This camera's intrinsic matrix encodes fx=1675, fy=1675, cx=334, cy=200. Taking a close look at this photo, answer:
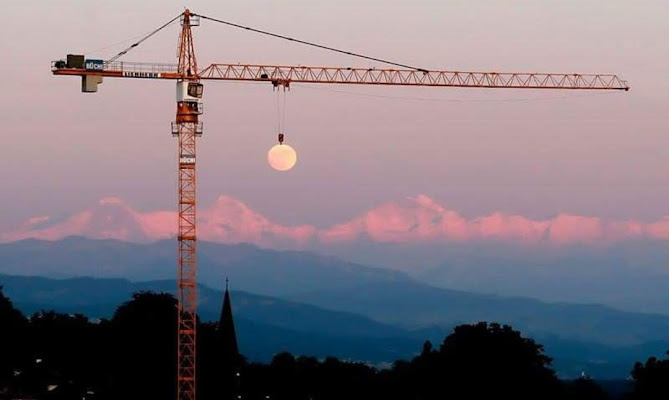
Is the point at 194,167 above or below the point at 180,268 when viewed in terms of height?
above

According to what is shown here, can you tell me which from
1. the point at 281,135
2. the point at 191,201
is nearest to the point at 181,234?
the point at 191,201

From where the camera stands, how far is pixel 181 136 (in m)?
198

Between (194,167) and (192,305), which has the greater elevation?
(194,167)

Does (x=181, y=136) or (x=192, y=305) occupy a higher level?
(x=181, y=136)

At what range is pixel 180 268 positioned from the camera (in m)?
190

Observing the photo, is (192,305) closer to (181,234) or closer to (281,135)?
(181,234)

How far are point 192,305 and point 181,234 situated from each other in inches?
334

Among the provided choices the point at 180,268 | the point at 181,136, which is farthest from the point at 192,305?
the point at 181,136

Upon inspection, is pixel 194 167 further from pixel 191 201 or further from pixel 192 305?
pixel 192 305

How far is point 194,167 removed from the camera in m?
196

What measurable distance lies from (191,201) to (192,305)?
12.3 meters

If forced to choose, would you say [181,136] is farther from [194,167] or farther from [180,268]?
[180,268]

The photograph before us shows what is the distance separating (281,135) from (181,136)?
11944 mm

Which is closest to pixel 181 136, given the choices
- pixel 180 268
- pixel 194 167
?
pixel 194 167
